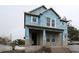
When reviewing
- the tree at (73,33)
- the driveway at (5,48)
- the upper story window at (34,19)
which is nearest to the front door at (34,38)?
the upper story window at (34,19)

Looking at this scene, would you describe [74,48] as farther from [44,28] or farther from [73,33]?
[44,28]

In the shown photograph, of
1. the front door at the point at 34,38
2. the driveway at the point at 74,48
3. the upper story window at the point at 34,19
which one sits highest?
the upper story window at the point at 34,19

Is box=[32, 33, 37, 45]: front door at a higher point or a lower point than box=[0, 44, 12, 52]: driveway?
higher

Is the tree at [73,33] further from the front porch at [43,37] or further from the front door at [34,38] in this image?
the front door at [34,38]

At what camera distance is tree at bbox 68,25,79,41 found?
1.99 m

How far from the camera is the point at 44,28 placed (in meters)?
1.98

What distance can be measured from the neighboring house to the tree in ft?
0.16

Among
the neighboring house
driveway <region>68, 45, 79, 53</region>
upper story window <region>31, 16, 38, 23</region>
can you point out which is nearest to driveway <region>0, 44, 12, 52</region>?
the neighboring house

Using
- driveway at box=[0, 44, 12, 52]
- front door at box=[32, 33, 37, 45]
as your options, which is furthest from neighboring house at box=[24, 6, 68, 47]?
driveway at box=[0, 44, 12, 52]

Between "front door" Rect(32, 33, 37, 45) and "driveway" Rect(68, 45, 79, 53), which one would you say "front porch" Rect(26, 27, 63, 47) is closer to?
"front door" Rect(32, 33, 37, 45)

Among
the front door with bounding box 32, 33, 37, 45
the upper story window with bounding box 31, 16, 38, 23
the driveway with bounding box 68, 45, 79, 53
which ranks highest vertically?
the upper story window with bounding box 31, 16, 38, 23

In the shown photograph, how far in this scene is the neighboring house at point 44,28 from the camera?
195 centimetres
